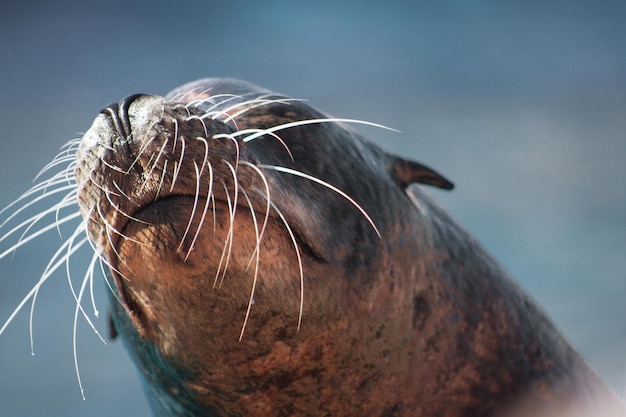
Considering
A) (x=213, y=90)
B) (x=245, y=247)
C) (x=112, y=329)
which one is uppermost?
(x=213, y=90)

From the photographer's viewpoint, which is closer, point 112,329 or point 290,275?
point 290,275

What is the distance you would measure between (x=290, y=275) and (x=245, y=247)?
0.44 ft

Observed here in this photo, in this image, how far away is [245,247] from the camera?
1.52 meters

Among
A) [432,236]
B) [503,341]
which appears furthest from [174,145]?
[503,341]

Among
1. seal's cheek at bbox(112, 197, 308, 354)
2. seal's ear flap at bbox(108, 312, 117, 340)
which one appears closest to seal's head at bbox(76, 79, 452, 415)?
seal's cheek at bbox(112, 197, 308, 354)

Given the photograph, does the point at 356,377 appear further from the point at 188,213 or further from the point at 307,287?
the point at 188,213

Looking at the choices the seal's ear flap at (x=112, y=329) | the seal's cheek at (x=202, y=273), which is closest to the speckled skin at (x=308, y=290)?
the seal's cheek at (x=202, y=273)

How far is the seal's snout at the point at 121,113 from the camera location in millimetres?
1455

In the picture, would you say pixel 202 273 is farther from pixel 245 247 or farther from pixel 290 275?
pixel 290 275

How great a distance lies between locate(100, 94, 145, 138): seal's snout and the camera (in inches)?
57.3


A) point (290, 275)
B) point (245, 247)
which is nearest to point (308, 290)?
point (290, 275)

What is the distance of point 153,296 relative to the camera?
61.8 inches

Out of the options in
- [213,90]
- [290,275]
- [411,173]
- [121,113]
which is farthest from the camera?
[411,173]

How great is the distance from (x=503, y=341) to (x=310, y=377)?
571 mm
